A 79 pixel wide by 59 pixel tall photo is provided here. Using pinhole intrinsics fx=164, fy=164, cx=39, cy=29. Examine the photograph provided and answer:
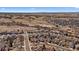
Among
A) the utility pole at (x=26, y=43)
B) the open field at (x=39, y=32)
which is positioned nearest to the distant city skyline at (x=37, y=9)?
the open field at (x=39, y=32)

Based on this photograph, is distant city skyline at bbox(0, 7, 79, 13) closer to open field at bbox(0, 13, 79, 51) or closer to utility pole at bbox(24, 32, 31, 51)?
open field at bbox(0, 13, 79, 51)

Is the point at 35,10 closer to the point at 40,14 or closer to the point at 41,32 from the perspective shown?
the point at 40,14

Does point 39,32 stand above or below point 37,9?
Result: below

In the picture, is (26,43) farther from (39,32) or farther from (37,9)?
(37,9)

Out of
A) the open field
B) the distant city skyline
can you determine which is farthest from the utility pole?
the distant city skyline

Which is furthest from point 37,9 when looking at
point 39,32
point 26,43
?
point 26,43

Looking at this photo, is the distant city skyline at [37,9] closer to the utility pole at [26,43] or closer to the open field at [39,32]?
the open field at [39,32]

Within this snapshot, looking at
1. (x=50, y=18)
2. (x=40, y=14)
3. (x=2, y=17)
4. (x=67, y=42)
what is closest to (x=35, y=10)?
(x=40, y=14)
